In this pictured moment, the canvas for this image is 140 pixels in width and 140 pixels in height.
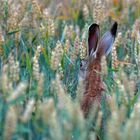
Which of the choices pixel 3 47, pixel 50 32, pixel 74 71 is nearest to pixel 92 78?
pixel 74 71

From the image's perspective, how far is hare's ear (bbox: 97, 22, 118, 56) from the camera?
396 centimetres

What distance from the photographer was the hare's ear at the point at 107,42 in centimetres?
396

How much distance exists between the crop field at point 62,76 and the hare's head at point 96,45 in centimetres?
3

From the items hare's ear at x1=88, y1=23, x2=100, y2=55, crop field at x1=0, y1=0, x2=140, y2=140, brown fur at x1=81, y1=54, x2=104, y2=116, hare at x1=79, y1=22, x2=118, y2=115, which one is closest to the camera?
crop field at x1=0, y1=0, x2=140, y2=140

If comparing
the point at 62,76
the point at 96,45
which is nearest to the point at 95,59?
the point at 96,45

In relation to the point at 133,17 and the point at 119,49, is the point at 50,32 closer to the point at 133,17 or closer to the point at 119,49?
the point at 119,49

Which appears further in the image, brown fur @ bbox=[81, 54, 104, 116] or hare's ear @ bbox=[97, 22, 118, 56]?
hare's ear @ bbox=[97, 22, 118, 56]

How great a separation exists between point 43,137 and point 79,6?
8.85 feet

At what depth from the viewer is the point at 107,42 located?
13.0 feet

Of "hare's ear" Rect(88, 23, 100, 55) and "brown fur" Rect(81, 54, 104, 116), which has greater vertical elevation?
"hare's ear" Rect(88, 23, 100, 55)

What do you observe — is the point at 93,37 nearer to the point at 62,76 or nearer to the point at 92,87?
the point at 92,87

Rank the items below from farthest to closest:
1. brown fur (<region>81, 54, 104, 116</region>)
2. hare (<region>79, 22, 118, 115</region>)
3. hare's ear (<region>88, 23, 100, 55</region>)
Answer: hare's ear (<region>88, 23, 100, 55</region>) < hare (<region>79, 22, 118, 115</region>) < brown fur (<region>81, 54, 104, 116</region>)

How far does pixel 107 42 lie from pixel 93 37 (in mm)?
106

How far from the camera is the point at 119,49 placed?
4.40 metres
